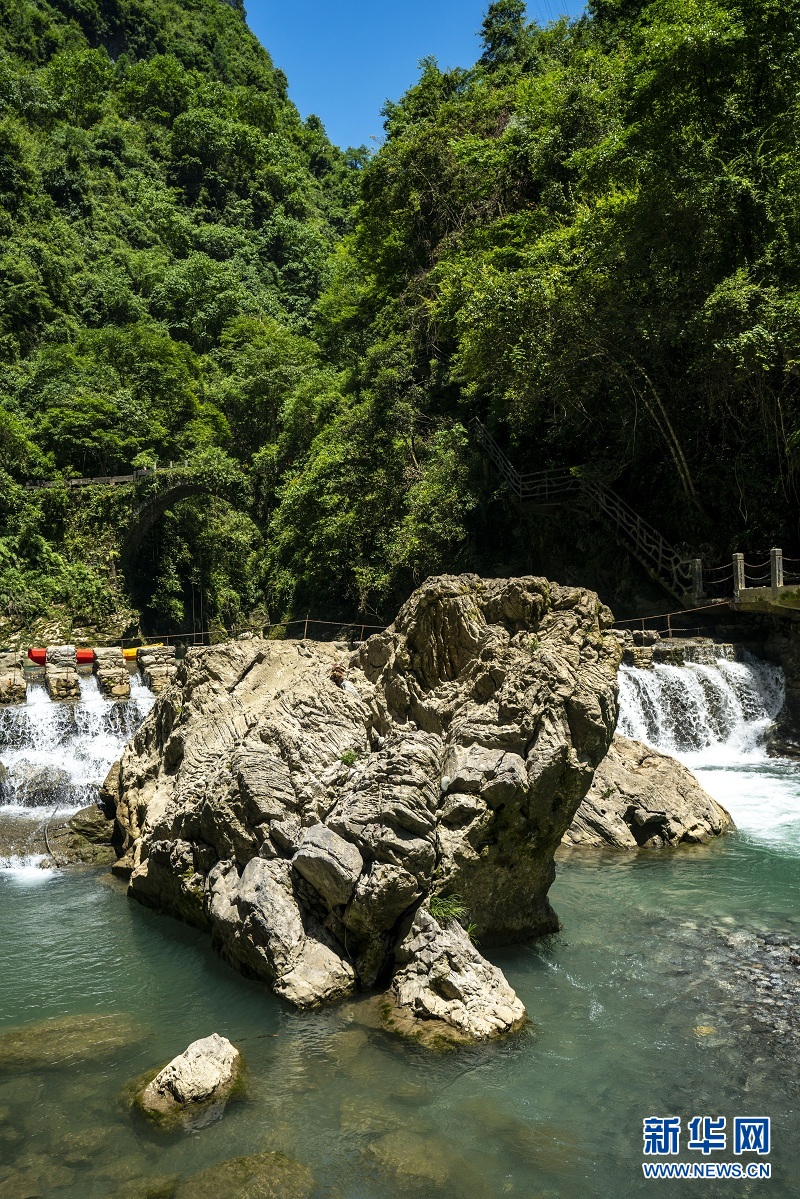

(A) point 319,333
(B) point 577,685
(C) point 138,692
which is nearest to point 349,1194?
(B) point 577,685

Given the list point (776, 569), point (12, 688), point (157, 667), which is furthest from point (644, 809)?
point (12, 688)

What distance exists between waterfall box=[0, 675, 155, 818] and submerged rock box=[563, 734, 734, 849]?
7.57 metres

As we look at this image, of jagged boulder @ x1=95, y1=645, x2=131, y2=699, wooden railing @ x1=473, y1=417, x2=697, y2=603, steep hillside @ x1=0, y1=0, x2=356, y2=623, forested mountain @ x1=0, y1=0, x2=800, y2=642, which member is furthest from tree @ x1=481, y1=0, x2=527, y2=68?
jagged boulder @ x1=95, y1=645, x2=131, y2=699

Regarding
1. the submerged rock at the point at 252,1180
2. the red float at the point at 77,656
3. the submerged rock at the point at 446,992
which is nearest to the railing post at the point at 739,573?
the submerged rock at the point at 446,992

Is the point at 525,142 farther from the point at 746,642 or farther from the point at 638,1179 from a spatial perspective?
the point at 638,1179

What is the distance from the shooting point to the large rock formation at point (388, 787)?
7574 mm

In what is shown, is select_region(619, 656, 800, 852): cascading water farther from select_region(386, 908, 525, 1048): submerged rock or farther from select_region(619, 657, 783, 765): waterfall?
select_region(386, 908, 525, 1048): submerged rock

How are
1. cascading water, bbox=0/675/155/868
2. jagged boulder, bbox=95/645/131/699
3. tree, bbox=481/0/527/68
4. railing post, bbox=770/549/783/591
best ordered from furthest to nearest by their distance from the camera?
tree, bbox=481/0/527/68
railing post, bbox=770/549/783/591
jagged boulder, bbox=95/645/131/699
cascading water, bbox=0/675/155/868

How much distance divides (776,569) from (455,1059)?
1548cm

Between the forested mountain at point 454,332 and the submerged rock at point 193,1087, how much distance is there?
1613 centimetres

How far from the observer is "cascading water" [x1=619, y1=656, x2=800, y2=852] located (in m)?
16.2

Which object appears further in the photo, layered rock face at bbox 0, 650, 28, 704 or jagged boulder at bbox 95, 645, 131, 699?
jagged boulder at bbox 95, 645, 131, 699

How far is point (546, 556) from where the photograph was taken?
26312 mm

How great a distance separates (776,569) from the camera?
19.3 meters
